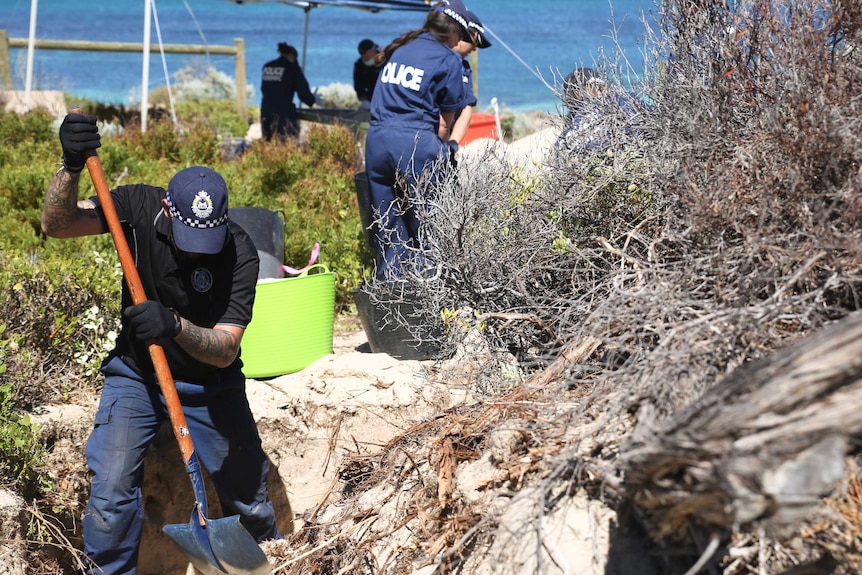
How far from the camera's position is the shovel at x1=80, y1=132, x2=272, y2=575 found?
10.7ft

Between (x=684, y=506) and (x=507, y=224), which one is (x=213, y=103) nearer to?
(x=507, y=224)

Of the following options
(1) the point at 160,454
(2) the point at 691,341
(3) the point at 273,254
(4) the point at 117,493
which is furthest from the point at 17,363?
(2) the point at 691,341

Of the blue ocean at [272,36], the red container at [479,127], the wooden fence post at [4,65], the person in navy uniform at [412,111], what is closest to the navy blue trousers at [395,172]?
the person in navy uniform at [412,111]

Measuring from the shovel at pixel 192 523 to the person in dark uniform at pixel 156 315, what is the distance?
10 centimetres

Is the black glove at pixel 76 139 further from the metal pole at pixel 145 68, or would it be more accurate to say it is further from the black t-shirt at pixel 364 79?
the black t-shirt at pixel 364 79

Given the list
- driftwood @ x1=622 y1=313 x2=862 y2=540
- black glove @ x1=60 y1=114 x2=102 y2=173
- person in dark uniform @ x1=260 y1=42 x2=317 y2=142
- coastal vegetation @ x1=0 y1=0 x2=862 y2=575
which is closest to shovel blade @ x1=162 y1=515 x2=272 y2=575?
coastal vegetation @ x1=0 y1=0 x2=862 y2=575

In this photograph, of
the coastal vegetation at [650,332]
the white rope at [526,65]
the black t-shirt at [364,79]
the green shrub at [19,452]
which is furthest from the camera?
the black t-shirt at [364,79]

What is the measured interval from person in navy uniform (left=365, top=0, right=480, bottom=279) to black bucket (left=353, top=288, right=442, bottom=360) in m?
0.20

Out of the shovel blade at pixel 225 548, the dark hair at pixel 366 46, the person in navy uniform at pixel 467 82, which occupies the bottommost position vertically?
the shovel blade at pixel 225 548

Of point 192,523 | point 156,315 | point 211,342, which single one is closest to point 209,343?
point 211,342

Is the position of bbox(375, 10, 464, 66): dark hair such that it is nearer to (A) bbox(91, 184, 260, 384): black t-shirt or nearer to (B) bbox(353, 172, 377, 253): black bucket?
(B) bbox(353, 172, 377, 253): black bucket

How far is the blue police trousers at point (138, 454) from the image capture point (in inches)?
133

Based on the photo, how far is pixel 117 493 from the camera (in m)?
3.38

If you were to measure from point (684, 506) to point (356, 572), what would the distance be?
1.51 m
